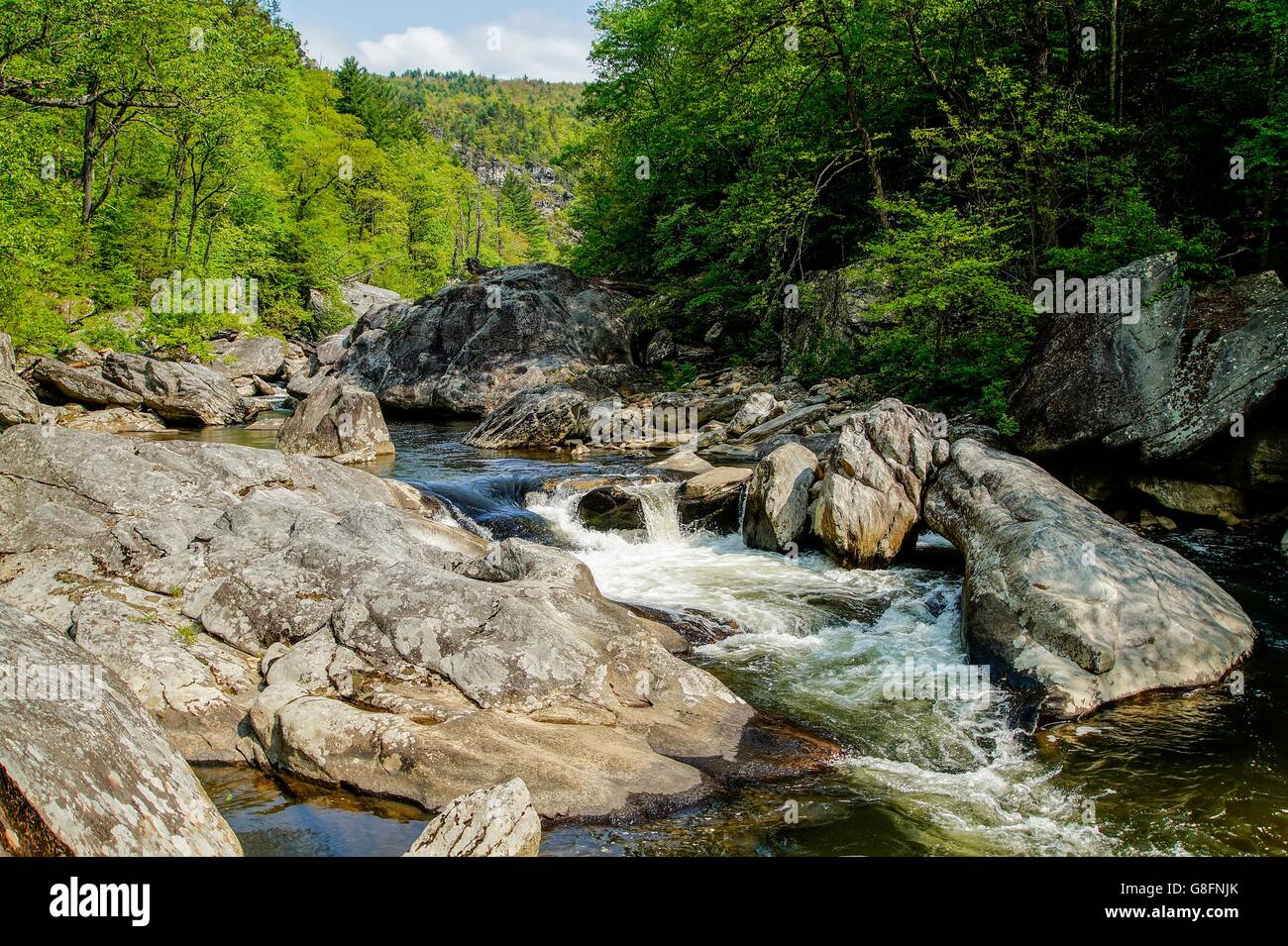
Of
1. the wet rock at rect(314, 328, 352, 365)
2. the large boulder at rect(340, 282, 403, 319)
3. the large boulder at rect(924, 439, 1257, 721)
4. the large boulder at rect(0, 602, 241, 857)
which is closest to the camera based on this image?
the large boulder at rect(0, 602, 241, 857)

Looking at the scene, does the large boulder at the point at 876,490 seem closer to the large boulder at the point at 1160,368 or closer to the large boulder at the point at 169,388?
the large boulder at the point at 1160,368

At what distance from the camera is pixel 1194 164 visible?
16453mm

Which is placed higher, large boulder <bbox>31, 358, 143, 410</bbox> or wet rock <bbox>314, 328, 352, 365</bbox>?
wet rock <bbox>314, 328, 352, 365</bbox>

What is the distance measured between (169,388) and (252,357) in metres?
11.2

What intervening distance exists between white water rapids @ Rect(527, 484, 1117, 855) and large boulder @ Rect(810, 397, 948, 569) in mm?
489

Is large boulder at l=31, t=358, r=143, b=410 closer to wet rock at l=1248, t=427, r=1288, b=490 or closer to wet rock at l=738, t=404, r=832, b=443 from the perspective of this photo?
wet rock at l=738, t=404, r=832, b=443

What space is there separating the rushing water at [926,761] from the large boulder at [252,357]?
89.6 ft

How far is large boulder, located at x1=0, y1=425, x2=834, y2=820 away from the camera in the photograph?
6.05 meters

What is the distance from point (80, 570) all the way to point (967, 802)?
8.79 m

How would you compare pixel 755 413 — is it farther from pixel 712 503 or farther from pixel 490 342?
pixel 490 342

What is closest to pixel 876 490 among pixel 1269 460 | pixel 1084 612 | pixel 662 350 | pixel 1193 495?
pixel 1084 612

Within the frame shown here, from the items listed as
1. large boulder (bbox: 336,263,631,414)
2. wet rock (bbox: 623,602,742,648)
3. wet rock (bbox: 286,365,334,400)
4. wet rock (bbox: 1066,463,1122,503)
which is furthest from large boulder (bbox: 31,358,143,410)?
wet rock (bbox: 1066,463,1122,503)

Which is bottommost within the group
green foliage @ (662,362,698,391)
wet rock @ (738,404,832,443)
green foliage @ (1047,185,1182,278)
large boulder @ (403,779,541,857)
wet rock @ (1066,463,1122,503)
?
large boulder @ (403,779,541,857)
